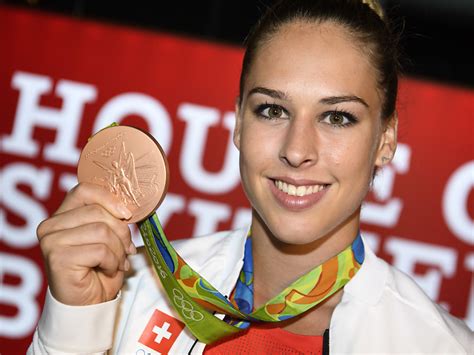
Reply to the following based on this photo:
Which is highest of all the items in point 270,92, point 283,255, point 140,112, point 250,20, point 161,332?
point 250,20

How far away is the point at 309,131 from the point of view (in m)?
1.67

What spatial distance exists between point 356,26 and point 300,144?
0.36 metres

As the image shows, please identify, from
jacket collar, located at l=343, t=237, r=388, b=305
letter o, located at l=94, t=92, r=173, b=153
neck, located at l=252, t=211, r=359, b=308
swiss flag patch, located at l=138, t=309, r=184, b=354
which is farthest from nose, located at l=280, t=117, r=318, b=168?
letter o, located at l=94, t=92, r=173, b=153

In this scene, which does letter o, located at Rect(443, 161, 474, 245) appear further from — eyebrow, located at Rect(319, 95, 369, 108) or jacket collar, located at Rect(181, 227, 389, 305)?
eyebrow, located at Rect(319, 95, 369, 108)

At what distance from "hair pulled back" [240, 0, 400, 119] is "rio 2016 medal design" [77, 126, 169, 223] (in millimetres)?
400

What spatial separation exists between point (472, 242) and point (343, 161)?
6.08 ft

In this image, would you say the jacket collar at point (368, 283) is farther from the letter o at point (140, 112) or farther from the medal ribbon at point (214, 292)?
the letter o at point (140, 112)

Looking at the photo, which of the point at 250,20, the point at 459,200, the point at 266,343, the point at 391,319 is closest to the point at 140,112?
the point at 250,20

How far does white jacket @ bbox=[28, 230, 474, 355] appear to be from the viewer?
162cm

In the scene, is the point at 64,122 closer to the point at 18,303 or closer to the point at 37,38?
the point at 37,38

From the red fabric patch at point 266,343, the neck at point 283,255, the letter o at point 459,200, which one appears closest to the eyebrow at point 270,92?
the neck at point 283,255

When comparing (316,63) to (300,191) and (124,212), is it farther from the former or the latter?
(124,212)

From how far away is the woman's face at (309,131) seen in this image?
1686 mm

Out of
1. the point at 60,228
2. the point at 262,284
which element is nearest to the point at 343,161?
the point at 262,284
